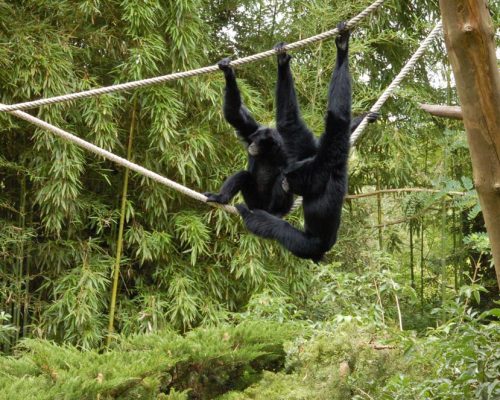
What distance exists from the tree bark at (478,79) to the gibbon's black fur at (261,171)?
2.16 metres

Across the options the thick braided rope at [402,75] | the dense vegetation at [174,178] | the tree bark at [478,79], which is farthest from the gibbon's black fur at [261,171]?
the tree bark at [478,79]

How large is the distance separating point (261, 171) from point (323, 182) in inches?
34.3

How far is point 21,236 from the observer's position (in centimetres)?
549

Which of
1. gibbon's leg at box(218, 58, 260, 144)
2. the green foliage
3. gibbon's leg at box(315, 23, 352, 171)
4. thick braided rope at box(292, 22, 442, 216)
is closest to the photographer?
gibbon's leg at box(315, 23, 352, 171)

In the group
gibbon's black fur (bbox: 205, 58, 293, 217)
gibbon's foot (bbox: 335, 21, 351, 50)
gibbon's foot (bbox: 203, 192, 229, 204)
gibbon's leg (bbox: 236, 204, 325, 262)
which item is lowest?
gibbon's leg (bbox: 236, 204, 325, 262)

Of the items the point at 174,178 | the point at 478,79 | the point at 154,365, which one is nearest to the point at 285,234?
the point at 154,365

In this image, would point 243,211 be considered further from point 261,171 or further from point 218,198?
point 261,171

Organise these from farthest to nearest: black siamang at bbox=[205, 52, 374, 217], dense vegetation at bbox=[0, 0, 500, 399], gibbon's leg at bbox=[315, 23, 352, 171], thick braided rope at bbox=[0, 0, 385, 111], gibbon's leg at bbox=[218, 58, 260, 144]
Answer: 1. dense vegetation at bbox=[0, 0, 500, 399]
2. black siamang at bbox=[205, 52, 374, 217]
3. gibbon's leg at bbox=[218, 58, 260, 144]
4. gibbon's leg at bbox=[315, 23, 352, 171]
5. thick braided rope at bbox=[0, 0, 385, 111]

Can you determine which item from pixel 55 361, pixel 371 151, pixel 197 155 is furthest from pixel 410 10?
pixel 55 361

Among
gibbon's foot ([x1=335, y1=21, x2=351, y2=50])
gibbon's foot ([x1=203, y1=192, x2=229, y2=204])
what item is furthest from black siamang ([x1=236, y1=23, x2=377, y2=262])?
gibbon's foot ([x1=203, y1=192, x2=229, y2=204])

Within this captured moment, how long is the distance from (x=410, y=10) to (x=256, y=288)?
344cm

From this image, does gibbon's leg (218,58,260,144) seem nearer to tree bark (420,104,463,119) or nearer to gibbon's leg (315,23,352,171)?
gibbon's leg (315,23,352,171)

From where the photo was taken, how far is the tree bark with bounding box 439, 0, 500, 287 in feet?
6.45

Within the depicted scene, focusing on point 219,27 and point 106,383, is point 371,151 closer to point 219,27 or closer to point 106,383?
point 219,27
